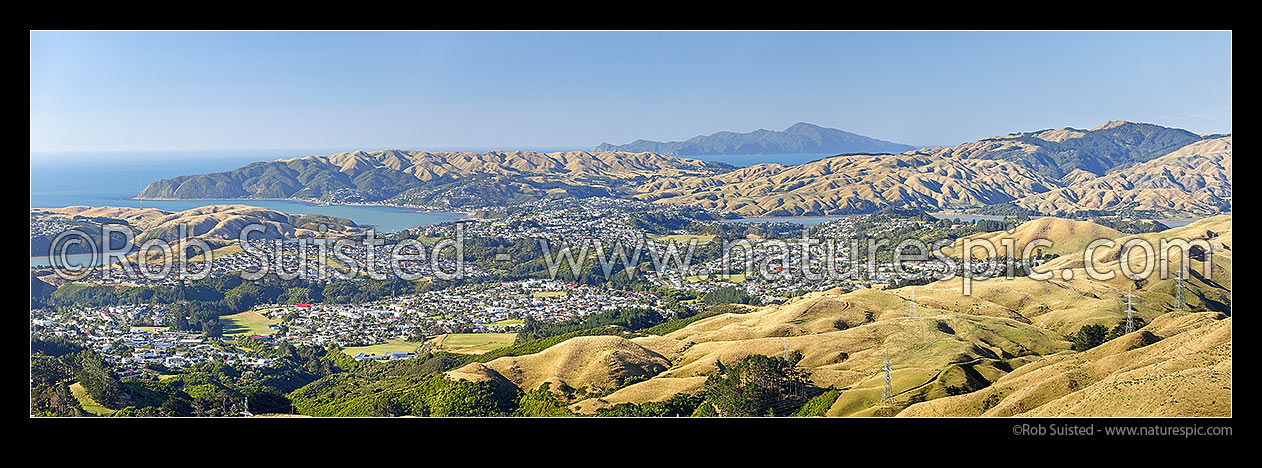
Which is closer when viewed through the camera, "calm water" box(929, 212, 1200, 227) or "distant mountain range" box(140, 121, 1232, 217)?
"calm water" box(929, 212, 1200, 227)

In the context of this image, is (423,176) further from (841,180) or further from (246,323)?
(246,323)

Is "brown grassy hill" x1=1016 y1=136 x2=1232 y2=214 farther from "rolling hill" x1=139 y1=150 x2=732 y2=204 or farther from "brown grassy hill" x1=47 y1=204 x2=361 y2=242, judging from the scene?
"brown grassy hill" x1=47 y1=204 x2=361 y2=242

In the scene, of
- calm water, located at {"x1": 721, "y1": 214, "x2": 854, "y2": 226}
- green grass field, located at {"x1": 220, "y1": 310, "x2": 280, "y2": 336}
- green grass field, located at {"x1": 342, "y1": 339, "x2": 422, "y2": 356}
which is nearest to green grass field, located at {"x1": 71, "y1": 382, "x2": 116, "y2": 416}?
green grass field, located at {"x1": 342, "y1": 339, "x2": 422, "y2": 356}

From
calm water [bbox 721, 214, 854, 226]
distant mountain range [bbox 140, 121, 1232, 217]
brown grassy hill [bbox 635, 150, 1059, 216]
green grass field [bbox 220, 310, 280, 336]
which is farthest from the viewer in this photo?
brown grassy hill [bbox 635, 150, 1059, 216]

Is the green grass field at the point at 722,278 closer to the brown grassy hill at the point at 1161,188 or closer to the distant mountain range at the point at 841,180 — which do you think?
the distant mountain range at the point at 841,180

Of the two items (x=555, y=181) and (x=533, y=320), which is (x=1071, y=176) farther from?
(x=533, y=320)
